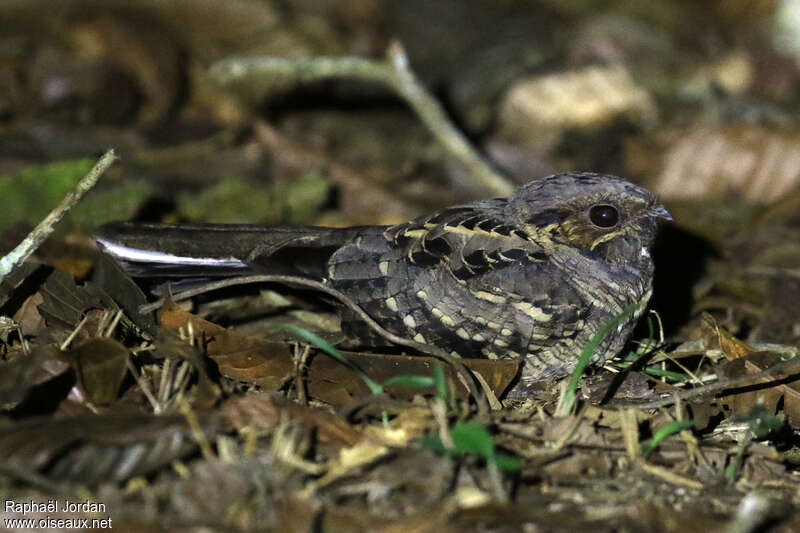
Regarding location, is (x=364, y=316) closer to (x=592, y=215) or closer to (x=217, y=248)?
(x=217, y=248)

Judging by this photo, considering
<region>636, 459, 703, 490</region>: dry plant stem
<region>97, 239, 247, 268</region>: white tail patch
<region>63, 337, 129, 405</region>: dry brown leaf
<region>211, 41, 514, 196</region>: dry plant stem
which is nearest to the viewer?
<region>636, 459, 703, 490</region>: dry plant stem

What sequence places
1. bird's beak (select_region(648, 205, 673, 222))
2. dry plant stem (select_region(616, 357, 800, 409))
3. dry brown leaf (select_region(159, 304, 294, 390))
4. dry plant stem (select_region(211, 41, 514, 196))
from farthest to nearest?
dry plant stem (select_region(211, 41, 514, 196)) → bird's beak (select_region(648, 205, 673, 222)) → dry brown leaf (select_region(159, 304, 294, 390)) → dry plant stem (select_region(616, 357, 800, 409))

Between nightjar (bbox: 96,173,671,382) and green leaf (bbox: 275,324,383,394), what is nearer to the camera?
green leaf (bbox: 275,324,383,394)

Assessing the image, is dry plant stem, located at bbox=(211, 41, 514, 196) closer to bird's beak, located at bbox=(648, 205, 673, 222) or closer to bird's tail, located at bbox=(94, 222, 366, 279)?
bird's beak, located at bbox=(648, 205, 673, 222)

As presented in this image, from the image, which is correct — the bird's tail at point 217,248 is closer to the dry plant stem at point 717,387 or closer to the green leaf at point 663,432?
the dry plant stem at point 717,387

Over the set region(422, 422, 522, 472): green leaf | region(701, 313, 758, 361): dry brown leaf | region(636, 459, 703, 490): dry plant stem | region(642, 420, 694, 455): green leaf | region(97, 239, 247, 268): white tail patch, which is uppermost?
region(97, 239, 247, 268): white tail patch

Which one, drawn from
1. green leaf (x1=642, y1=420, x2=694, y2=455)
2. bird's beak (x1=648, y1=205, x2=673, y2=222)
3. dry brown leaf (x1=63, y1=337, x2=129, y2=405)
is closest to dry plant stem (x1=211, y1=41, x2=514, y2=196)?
bird's beak (x1=648, y1=205, x2=673, y2=222)

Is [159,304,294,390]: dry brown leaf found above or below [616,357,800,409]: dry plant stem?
above

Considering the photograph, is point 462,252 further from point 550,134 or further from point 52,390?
point 550,134
